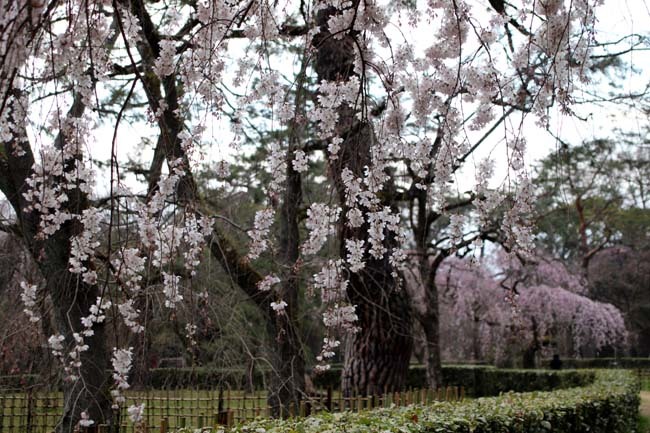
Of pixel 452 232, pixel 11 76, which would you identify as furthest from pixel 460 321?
pixel 11 76

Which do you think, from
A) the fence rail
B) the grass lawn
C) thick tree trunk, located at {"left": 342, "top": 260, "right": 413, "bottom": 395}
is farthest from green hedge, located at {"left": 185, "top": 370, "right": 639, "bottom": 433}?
the grass lawn

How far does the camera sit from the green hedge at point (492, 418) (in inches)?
124

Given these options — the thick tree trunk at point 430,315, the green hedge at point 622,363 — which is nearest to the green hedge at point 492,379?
the thick tree trunk at point 430,315

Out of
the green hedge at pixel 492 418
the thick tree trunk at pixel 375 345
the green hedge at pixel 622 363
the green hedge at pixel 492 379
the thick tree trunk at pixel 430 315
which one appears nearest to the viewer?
the green hedge at pixel 492 418

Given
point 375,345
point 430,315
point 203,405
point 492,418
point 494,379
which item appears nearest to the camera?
point 492,418

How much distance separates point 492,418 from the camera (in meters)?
4.02

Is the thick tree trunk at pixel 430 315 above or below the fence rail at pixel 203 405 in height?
above

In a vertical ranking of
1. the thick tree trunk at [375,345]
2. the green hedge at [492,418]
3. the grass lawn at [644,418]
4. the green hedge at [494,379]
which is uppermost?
the thick tree trunk at [375,345]

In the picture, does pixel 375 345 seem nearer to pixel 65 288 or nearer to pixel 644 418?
pixel 65 288

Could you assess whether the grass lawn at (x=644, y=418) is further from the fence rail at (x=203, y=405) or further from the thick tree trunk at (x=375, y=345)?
the thick tree trunk at (x=375, y=345)

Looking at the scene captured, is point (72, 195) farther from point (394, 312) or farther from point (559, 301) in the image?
point (559, 301)

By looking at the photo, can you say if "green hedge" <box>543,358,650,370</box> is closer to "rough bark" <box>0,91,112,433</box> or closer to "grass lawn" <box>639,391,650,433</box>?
"grass lawn" <box>639,391,650,433</box>

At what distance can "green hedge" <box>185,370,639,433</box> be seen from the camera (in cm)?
314

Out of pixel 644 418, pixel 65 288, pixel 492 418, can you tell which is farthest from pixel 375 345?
pixel 644 418
